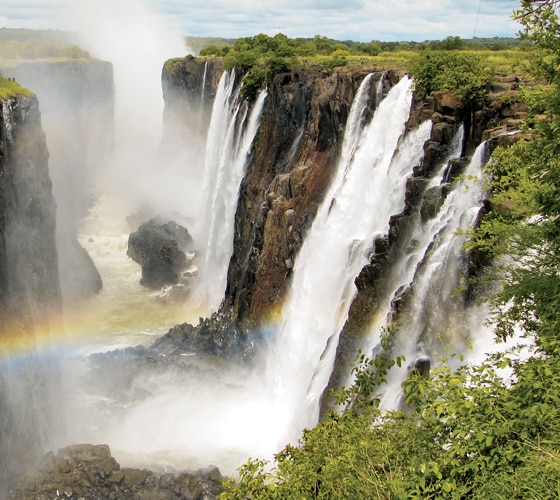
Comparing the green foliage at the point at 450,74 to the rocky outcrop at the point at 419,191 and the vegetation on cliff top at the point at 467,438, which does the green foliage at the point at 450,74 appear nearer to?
the rocky outcrop at the point at 419,191

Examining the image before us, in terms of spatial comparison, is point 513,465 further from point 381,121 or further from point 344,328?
point 381,121

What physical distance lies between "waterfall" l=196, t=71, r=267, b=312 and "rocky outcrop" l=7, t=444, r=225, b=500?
15.3 m

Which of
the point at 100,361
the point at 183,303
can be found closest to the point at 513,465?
the point at 100,361

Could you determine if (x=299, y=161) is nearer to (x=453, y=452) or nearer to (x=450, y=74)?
(x=450, y=74)

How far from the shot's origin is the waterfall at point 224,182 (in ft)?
114

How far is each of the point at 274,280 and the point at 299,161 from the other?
5.60m

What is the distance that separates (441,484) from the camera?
6.57 metres

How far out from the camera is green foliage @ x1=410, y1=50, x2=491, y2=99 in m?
19.5

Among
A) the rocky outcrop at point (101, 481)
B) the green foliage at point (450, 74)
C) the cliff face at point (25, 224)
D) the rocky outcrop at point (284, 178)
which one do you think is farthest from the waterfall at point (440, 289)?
the cliff face at point (25, 224)

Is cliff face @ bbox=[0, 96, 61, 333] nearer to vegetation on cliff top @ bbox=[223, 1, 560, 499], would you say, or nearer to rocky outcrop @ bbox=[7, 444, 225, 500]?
rocky outcrop @ bbox=[7, 444, 225, 500]

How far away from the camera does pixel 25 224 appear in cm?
2312

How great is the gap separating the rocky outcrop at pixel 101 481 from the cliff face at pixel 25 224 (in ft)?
16.0

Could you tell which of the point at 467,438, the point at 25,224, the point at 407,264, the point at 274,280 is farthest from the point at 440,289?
the point at 25,224

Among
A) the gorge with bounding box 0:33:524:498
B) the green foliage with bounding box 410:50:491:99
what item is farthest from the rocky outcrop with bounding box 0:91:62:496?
the green foliage with bounding box 410:50:491:99
